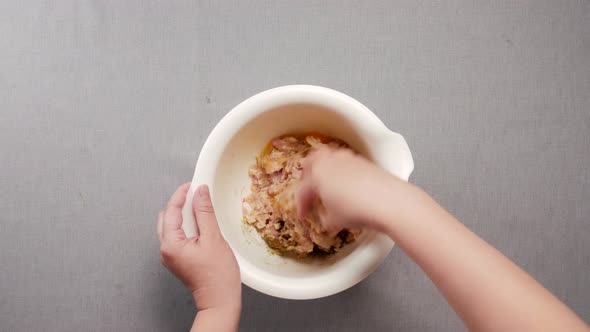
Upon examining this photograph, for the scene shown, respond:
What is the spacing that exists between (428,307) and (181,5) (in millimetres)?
723

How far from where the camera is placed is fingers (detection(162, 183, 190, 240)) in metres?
0.63

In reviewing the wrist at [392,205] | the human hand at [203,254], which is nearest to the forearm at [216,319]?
the human hand at [203,254]

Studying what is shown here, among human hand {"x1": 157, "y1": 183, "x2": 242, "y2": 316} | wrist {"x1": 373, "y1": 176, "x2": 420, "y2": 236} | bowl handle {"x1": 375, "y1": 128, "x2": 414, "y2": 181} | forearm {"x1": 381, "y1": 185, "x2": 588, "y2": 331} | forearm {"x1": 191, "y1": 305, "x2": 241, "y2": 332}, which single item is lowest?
forearm {"x1": 191, "y1": 305, "x2": 241, "y2": 332}

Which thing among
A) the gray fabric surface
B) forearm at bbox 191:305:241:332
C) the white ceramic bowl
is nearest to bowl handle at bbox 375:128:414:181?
the white ceramic bowl

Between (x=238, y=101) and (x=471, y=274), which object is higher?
(x=238, y=101)

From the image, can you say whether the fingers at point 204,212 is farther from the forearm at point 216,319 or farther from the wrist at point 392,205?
the wrist at point 392,205

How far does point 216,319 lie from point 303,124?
33cm

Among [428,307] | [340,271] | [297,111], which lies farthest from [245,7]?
[428,307]

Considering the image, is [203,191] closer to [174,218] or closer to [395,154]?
[174,218]

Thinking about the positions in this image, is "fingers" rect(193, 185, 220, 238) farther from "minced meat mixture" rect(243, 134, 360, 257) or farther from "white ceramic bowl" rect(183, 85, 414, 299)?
"minced meat mixture" rect(243, 134, 360, 257)

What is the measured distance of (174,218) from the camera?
25.1 inches

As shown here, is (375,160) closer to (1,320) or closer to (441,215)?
(441,215)

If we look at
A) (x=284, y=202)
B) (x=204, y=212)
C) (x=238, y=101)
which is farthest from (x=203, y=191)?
(x=238, y=101)

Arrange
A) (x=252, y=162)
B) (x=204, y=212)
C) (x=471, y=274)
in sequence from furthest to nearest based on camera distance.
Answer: (x=252, y=162) → (x=204, y=212) → (x=471, y=274)
